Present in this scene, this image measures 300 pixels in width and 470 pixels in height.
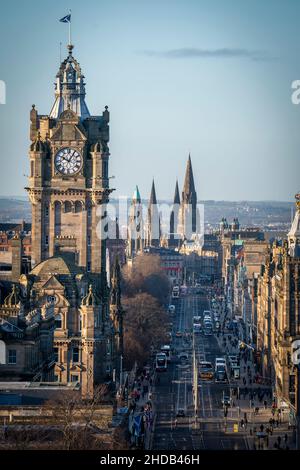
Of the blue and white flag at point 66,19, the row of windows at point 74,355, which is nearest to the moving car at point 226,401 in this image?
the row of windows at point 74,355

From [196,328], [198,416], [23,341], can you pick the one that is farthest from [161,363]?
[23,341]

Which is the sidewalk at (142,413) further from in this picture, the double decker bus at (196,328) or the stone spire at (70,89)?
the double decker bus at (196,328)

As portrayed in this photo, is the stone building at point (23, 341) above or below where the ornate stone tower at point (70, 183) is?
below

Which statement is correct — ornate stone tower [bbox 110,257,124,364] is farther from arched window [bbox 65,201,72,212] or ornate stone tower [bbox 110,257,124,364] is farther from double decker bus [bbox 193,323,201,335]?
double decker bus [bbox 193,323,201,335]

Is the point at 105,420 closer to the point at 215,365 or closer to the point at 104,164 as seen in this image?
the point at 104,164

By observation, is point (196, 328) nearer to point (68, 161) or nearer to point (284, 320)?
point (284, 320)

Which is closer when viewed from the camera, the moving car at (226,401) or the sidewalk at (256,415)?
the sidewalk at (256,415)
